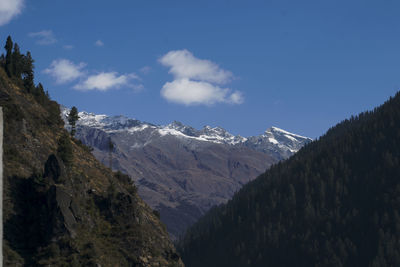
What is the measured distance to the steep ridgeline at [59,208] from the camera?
6612 centimetres

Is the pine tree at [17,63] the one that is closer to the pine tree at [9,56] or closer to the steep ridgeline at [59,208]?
the pine tree at [9,56]

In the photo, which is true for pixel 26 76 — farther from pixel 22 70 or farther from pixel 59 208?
pixel 59 208

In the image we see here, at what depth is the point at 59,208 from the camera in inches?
2763

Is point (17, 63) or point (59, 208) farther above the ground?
point (17, 63)

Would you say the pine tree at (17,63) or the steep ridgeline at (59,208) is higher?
the pine tree at (17,63)

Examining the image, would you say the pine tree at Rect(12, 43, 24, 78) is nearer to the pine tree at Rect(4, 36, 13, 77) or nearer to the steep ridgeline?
the pine tree at Rect(4, 36, 13, 77)

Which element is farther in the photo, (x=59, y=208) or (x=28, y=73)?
(x=28, y=73)

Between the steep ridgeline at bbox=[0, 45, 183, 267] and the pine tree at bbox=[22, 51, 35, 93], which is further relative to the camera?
the pine tree at bbox=[22, 51, 35, 93]

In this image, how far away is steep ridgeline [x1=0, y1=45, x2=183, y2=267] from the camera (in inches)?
2603

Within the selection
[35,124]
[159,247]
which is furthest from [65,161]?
[159,247]

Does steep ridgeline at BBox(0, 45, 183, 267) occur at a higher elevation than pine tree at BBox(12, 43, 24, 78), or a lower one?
lower

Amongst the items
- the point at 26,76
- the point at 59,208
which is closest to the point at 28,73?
the point at 26,76

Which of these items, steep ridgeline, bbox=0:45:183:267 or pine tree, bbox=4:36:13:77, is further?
pine tree, bbox=4:36:13:77

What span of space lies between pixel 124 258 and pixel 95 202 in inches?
440
